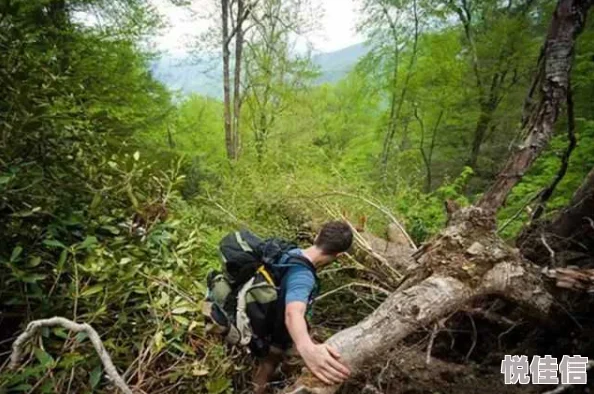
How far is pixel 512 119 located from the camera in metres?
12.0

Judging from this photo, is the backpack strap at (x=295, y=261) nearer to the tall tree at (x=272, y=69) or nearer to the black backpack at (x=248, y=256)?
the black backpack at (x=248, y=256)

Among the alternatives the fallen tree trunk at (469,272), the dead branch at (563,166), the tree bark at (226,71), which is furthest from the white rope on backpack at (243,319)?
the tree bark at (226,71)

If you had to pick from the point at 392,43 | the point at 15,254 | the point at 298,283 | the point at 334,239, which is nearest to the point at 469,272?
the point at 334,239

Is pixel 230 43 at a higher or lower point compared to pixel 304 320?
higher

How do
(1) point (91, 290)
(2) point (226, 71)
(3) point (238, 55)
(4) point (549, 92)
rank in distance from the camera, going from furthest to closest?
(3) point (238, 55) < (2) point (226, 71) < (4) point (549, 92) < (1) point (91, 290)

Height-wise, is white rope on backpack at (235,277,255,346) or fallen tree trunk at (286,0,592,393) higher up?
fallen tree trunk at (286,0,592,393)

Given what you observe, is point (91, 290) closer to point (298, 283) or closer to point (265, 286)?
point (265, 286)

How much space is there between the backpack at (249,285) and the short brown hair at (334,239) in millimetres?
157

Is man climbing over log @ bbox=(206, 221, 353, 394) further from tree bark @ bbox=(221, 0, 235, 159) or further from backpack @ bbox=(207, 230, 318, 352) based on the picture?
tree bark @ bbox=(221, 0, 235, 159)

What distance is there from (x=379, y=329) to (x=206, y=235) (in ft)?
10.1

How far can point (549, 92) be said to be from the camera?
→ 3.10 meters

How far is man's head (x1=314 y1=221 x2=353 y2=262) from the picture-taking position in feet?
8.56

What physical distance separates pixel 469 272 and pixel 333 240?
2.69ft

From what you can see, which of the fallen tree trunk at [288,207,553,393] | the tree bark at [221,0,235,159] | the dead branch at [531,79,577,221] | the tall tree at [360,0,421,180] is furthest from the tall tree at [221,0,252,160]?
the fallen tree trunk at [288,207,553,393]
